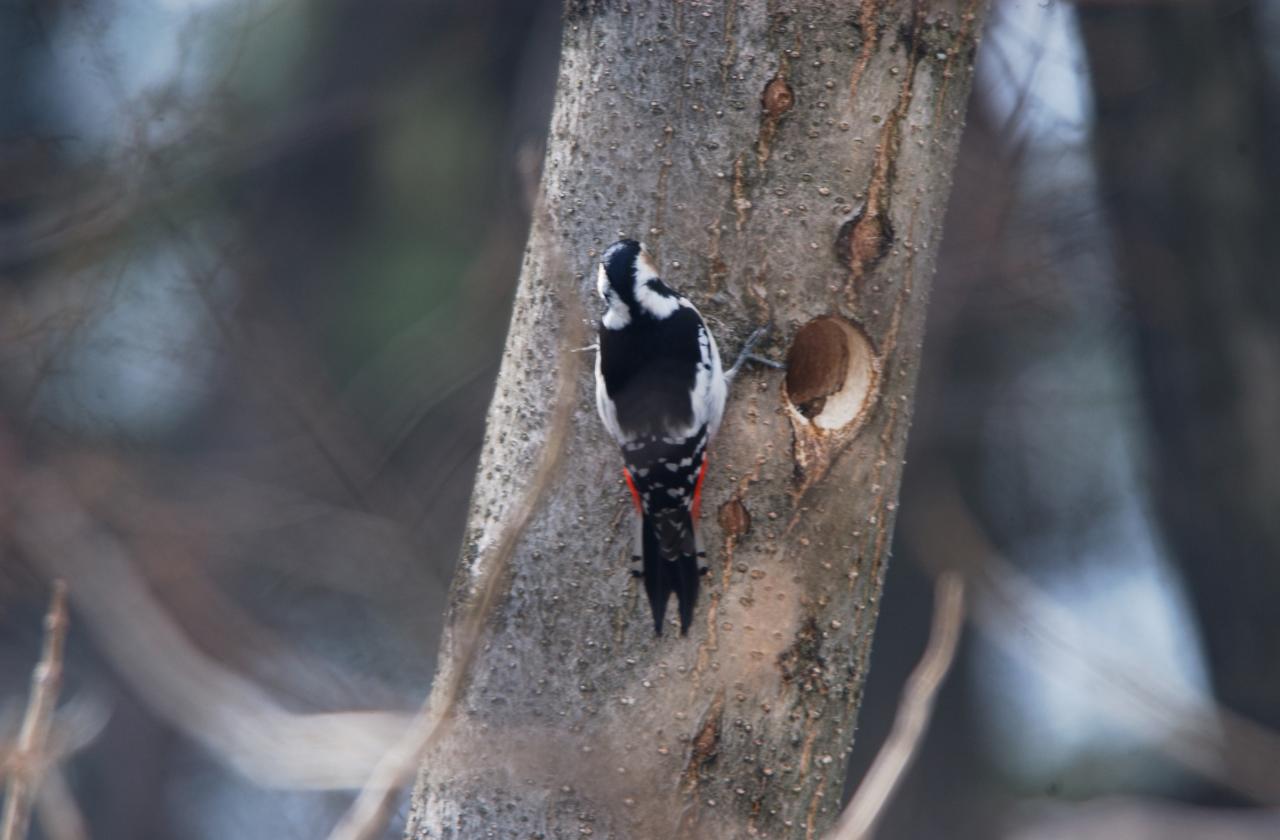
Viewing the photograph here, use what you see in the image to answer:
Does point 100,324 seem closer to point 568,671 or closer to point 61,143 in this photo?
point 61,143

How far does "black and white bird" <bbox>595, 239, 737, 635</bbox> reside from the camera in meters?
2.50

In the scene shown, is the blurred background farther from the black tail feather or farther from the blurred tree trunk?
the black tail feather

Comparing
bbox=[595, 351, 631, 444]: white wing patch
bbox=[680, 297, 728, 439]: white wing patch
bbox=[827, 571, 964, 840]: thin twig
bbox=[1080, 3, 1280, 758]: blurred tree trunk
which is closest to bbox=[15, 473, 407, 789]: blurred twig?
bbox=[827, 571, 964, 840]: thin twig

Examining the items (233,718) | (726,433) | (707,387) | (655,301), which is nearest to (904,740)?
(233,718)

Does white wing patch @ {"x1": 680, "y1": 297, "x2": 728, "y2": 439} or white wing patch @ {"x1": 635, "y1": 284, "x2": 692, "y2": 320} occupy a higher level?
white wing patch @ {"x1": 635, "y1": 284, "x2": 692, "y2": 320}

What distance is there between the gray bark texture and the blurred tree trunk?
344 cm

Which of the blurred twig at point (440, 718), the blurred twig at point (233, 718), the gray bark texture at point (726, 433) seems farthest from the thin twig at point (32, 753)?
the gray bark texture at point (726, 433)

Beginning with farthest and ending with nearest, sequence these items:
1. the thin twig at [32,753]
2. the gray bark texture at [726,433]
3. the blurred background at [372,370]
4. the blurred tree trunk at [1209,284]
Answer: the blurred tree trunk at [1209,284]
the blurred background at [372,370]
the gray bark texture at [726,433]
the thin twig at [32,753]

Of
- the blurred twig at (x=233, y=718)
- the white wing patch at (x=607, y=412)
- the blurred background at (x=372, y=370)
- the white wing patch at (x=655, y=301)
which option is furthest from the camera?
the blurred background at (x=372, y=370)

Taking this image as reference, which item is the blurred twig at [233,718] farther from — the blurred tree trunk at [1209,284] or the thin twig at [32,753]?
the blurred tree trunk at [1209,284]

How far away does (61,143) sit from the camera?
20.2 ft

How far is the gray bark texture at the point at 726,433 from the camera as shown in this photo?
2459mm

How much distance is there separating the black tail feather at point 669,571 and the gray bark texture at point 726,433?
0.03m

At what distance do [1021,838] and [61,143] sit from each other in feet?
19.6
